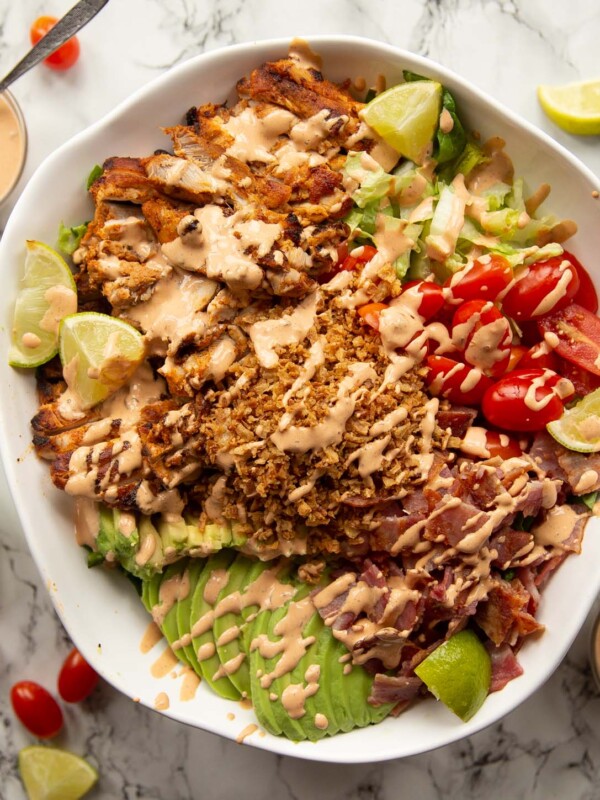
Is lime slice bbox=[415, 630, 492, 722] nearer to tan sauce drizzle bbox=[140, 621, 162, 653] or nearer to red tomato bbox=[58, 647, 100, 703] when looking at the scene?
tan sauce drizzle bbox=[140, 621, 162, 653]

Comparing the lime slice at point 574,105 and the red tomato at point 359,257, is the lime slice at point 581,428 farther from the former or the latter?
the lime slice at point 574,105

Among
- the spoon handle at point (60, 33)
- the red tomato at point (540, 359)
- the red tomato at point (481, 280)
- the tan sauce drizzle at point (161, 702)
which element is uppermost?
the spoon handle at point (60, 33)

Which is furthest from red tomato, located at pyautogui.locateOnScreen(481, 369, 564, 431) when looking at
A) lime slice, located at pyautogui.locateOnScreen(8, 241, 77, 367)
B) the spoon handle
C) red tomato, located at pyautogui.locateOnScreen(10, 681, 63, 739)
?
red tomato, located at pyautogui.locateOnScreen(10, 681, 63, 739)

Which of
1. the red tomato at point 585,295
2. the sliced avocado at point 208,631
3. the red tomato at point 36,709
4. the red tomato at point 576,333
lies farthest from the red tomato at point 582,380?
the red tomato at point 36,709

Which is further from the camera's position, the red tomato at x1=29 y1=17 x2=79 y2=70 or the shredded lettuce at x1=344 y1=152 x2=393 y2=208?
the red tomato at x1=29 y1=17 x2=79 y2=70

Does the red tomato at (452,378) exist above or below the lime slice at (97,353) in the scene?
below

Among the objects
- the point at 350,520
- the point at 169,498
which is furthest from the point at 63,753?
the point at 350,520

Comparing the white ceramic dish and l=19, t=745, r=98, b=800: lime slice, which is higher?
the white ceramic dish

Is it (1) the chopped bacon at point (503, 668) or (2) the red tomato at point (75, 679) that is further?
A: (2) the red tomato at point (75, 679)
